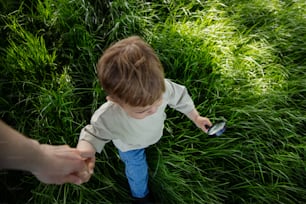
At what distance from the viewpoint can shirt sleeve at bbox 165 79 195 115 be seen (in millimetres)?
1250

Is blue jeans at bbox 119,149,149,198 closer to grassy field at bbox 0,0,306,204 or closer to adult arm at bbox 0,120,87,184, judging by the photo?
grassy field at bbox 0,0,306,204

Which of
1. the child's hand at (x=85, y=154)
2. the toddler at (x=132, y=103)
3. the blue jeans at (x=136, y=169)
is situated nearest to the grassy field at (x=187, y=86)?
the blue jeans at (x=136, y=169)

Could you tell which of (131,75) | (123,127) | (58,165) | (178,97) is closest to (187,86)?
(178,97)

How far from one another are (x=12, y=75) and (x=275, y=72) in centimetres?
Result: 121

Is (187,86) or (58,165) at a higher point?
(58,165)

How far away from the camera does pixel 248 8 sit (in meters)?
2.02

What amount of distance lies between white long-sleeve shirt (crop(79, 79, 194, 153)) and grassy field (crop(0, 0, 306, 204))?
0.98ft

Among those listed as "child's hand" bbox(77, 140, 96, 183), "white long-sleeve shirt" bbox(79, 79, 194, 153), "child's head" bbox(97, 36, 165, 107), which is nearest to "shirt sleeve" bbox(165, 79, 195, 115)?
"white long-sleeve shirt" bbox(79, 79, 194, 153)

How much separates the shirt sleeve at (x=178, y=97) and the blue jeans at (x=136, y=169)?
208mm

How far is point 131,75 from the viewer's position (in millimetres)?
1025

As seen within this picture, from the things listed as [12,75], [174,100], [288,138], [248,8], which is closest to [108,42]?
[12,75]

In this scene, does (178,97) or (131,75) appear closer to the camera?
(131,75)

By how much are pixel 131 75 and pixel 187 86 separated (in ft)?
2.27

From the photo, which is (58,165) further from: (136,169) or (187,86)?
(187,86)
